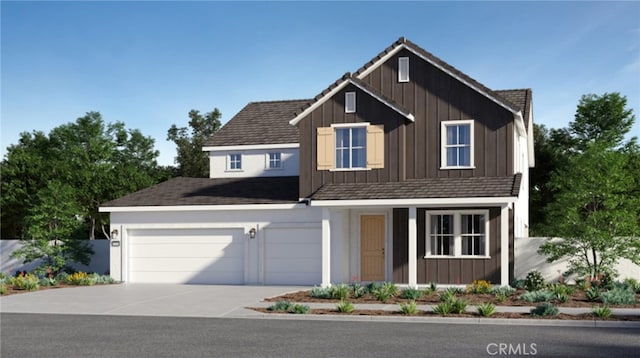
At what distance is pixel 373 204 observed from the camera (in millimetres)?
23797

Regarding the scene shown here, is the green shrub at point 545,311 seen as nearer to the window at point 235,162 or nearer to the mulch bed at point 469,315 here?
the mulch bed at point 469,315

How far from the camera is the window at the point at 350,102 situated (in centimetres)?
2566

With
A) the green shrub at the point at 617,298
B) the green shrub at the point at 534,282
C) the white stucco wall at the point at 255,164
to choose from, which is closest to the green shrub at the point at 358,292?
the green shrub at the point at 534,282

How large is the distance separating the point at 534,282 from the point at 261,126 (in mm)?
16765

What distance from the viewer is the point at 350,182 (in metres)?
25.7

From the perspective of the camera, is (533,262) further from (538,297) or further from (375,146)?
(375,146)

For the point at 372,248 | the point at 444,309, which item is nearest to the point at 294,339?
the point at 444,309

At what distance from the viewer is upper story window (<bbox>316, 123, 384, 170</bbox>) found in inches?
1000

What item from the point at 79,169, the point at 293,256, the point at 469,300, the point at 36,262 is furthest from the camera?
the point at 79,169

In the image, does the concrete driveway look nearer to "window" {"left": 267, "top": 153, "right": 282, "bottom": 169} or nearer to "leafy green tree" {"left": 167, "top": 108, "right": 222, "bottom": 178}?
"window" {"left": 267, "top": 153, "right": 282, "bottom": 169}

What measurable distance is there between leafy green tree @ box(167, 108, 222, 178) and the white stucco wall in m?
24.2

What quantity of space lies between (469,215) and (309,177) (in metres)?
5.49

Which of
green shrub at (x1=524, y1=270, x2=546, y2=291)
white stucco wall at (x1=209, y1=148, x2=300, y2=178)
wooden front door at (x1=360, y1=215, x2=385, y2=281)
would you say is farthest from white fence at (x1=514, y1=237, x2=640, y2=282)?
white stucco wall at (x1=209, y1=148, x2=300, y2=178)

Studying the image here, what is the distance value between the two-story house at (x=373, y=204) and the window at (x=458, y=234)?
32 mm
